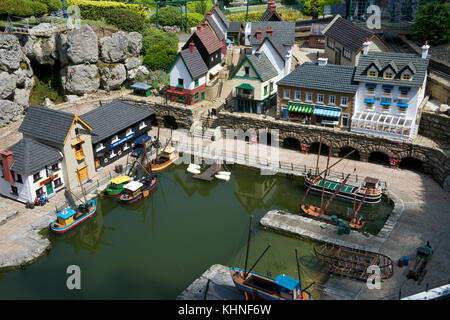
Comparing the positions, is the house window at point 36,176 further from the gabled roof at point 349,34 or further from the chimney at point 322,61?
the gabled roof at point 349,34

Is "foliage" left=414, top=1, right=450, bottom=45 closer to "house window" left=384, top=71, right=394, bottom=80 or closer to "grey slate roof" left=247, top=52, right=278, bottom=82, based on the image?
"house window" left=384, top=71, right=394, bottom=80

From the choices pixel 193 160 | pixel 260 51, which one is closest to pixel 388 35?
pixel 260 51

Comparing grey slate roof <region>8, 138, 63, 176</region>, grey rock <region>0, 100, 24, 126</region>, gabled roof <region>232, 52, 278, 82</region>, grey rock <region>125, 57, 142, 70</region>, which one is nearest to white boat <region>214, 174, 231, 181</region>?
gabled roof <region>232, 52, 278, 82</region>

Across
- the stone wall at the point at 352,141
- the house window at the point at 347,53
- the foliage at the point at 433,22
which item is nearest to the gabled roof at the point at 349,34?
the house window at the point at 347,53

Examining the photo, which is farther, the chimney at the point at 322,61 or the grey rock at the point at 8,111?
the grey rock at the point at 8,111

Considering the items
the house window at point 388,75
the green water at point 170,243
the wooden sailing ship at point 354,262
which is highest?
the house window at point 388,75

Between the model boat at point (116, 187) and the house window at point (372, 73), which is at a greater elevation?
the house window at point (372, 73)
